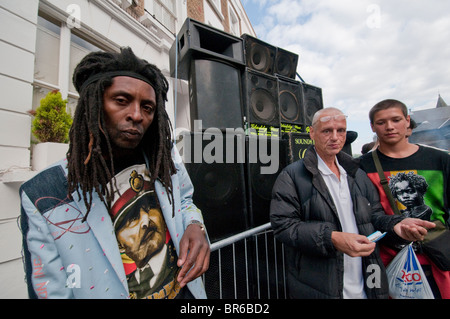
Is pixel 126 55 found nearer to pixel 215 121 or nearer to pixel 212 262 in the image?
pixel 215 121

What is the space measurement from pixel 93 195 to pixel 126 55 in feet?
2.20

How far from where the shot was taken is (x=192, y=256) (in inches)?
32.8

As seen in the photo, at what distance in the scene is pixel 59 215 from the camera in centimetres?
71

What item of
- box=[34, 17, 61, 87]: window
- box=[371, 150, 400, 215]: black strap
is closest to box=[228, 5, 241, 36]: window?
box=[34, 17, 61, 87]: window

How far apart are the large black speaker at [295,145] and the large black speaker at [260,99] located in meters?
0.30

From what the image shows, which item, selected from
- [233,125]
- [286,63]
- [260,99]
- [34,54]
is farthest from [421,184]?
[34,54]

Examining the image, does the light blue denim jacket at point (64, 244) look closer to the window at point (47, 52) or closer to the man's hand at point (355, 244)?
the man's hand at point (355, 244)

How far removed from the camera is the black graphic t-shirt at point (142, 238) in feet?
2.73

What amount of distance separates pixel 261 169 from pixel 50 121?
2.61 m

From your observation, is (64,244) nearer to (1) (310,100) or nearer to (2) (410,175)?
(2) (410,175)

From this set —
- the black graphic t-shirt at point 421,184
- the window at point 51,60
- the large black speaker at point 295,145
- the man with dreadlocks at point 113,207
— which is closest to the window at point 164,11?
the window at point 51,60
